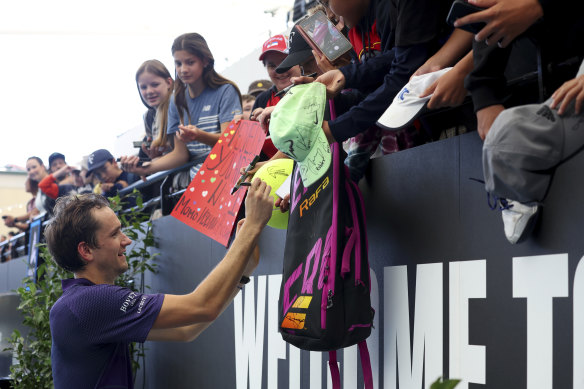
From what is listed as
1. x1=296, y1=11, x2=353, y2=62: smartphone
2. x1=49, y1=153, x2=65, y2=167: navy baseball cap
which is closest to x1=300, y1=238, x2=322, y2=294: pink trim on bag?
x1=296, y1=11, x2=353, y2=62: smartphone

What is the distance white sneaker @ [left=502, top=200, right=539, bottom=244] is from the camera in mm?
1762

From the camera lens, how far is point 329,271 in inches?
85.4

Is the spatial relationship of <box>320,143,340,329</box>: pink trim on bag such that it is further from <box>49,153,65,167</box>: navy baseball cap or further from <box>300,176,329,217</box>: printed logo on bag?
<box>49,153,65,167</box>: navy baseball cap

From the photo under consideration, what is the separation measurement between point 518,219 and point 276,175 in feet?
3.75

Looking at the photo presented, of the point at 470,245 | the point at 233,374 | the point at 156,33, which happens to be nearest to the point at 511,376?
the point at 470,245

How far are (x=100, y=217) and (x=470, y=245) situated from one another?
138cm

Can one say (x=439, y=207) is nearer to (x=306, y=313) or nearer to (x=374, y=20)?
(x=306, y=313)

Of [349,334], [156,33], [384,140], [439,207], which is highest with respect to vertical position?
[156,33]

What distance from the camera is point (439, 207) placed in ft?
7.20

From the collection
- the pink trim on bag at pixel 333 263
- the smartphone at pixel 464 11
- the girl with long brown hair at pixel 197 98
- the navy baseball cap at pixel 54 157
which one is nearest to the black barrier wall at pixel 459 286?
the pink trim on bag at pixel 333 263

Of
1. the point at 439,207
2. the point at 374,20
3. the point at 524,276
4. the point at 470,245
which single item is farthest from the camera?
the point at 374,20

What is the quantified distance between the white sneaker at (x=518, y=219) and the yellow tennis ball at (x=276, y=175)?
1.06m

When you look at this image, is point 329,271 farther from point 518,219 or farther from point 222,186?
point 222,186

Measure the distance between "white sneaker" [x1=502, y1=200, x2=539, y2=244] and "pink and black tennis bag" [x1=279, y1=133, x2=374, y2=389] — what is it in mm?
548
